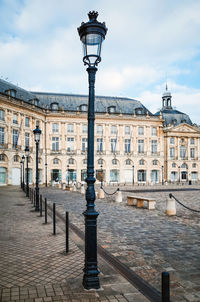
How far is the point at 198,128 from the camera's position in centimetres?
5784

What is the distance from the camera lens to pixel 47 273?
4.97 m

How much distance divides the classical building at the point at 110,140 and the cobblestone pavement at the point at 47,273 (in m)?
35.5

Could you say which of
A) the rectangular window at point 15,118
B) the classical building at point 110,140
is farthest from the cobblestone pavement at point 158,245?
the classical building at point 110,140

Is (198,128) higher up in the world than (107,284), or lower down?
higher up

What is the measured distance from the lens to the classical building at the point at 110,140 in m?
46.2

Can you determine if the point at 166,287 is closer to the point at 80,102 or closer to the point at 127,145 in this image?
the point at 127,145

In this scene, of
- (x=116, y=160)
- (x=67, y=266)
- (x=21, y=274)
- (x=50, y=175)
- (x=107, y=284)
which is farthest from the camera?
(x=116, y=160)

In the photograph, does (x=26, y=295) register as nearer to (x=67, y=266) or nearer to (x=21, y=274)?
(x=21, y=274)

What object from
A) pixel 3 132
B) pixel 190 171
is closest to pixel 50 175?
pixel 3 132

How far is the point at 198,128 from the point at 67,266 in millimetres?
58310

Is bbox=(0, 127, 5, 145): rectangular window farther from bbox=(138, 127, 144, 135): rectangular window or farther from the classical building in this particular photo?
bbox=(138, 127, 144, 135): rectangular window

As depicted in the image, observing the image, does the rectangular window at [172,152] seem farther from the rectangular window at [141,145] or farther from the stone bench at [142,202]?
the stone bench at [142,202]

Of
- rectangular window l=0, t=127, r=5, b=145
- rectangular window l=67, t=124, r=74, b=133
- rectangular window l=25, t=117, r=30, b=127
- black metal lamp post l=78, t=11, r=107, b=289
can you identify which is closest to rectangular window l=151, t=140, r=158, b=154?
rectangular window l=67, t=124, r=74, b=133

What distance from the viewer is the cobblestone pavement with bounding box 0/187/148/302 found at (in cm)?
406
